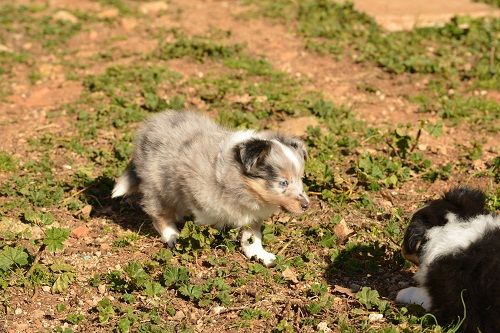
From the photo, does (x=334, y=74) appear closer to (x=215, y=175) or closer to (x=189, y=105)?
(x=189, y=105)

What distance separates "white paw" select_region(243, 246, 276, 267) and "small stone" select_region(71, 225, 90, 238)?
1.49m

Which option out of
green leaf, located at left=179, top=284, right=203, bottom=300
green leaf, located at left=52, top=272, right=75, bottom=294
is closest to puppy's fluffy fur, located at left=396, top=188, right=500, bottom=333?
green leaf, located at left=179, top=284, right=203, bottom=300

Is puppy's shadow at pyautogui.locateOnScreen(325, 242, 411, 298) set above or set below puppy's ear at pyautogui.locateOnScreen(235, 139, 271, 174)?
below

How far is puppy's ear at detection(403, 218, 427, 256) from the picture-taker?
5559mm

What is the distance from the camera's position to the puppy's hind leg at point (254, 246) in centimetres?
642

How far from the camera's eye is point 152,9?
12516mm

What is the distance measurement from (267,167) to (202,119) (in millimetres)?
1010

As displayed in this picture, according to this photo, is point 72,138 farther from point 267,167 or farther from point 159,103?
point 267,167

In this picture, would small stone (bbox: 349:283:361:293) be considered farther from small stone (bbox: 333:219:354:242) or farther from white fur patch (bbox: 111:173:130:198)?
white fur patch (bbox: 111:173:130:198)

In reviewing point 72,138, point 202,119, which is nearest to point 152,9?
point 72,138

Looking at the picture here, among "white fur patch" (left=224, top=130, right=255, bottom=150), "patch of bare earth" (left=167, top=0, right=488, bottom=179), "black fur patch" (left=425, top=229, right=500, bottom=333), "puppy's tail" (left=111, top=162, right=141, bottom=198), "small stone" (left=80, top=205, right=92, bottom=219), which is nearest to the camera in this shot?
"black fur patch" (left=425, top=229, right=500, bottom=333)

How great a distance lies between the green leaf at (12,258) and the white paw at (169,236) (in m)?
1.24

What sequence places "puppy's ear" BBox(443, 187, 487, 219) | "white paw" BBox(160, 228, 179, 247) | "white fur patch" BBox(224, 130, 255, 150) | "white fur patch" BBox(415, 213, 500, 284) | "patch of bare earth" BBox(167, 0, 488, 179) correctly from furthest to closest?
1. "patch of bare earth" BBox(167, 0, 488, 179)
2. "white paw" BBox(160, 228, 179, 247)
3. "white fur patch" BBox(224, 130, 255, 150)
4. "puppy's ear" BBox(443, 187, 487, 219)
5. "white fur patch" BBox(415, 213, 500, 284)

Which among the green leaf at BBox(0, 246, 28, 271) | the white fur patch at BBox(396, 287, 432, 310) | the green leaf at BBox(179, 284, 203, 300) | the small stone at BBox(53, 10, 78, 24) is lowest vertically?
the small stone at BBox(53, 10, 78, 24)
